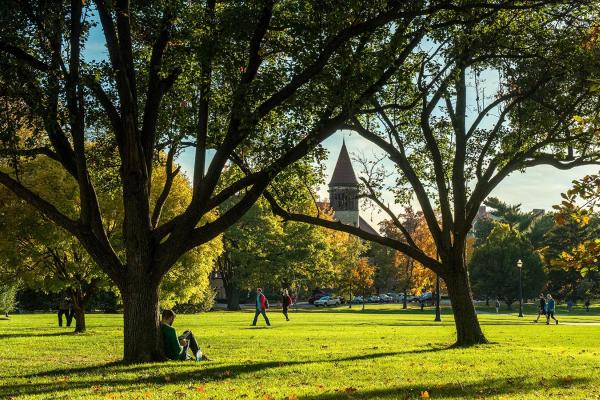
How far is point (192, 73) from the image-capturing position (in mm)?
13562

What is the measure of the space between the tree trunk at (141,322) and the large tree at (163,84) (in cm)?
2

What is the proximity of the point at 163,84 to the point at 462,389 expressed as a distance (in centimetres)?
835

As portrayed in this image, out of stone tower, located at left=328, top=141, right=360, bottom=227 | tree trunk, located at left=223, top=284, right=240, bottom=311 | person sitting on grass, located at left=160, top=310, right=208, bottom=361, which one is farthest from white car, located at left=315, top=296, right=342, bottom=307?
person sitting on grass, located at left=160, top=310, right=208, bottom=361

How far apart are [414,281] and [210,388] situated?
169 feet

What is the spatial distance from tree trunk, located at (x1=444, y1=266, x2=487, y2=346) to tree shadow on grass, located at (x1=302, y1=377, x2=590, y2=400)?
7.06 meters

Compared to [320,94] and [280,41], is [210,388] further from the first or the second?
[280,41]

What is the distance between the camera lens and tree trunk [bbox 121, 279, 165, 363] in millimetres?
12328

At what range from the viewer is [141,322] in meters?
12.3

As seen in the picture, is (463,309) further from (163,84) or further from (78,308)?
(78,308)

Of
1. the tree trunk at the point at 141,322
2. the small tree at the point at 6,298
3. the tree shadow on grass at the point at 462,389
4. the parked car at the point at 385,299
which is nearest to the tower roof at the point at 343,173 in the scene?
the parked car at the point at 385,299

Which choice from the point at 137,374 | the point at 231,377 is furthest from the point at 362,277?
the point at 137,374

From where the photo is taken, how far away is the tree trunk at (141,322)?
1233 cm

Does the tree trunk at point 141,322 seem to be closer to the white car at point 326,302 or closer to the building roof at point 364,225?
the white car at point 326,302

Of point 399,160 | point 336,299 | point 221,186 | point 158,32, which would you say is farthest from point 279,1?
point 336,299
